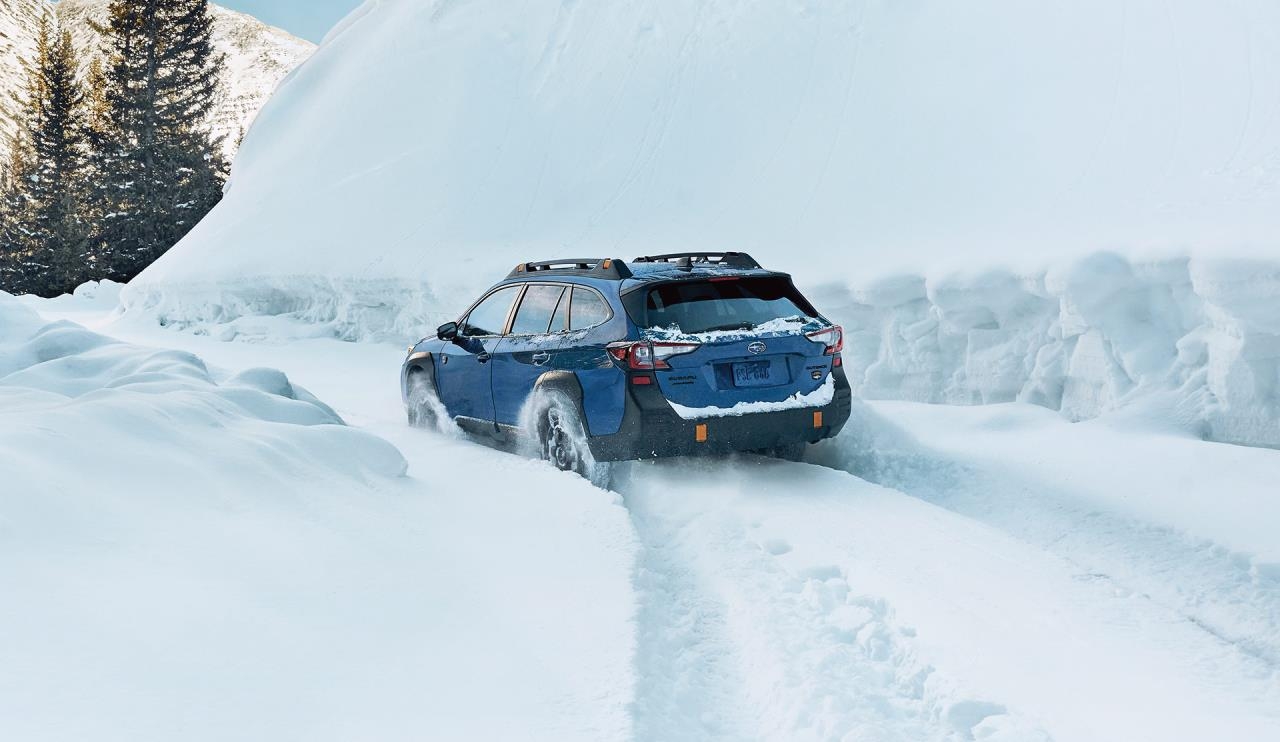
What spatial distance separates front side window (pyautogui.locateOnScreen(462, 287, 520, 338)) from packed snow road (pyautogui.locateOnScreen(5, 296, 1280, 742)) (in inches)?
45.5

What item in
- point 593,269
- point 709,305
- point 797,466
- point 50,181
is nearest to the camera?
point 709,305

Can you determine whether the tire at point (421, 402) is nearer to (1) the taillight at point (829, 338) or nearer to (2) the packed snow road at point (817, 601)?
(2) the packed snow road at point (817, 601)

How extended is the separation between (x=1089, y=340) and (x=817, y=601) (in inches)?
212

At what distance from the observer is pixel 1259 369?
301 inches

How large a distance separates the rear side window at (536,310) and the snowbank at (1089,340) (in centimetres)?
428

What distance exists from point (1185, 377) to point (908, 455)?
2533 millimetres

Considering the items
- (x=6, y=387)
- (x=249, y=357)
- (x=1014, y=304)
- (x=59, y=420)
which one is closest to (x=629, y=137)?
(x=249, y=357)

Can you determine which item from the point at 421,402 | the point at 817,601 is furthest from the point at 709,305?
the point at 421,402

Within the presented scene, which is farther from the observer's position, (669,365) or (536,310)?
(536,310)

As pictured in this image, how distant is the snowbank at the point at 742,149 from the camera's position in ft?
36.6

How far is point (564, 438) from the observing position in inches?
278

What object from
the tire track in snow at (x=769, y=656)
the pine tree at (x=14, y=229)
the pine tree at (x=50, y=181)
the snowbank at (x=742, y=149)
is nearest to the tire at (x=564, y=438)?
the tire track in snow at (x=769, y=656)

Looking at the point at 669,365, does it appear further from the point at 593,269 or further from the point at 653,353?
the point at 593,269

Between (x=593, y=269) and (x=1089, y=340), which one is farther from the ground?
(x=593, y=269)
